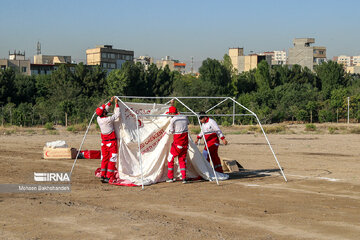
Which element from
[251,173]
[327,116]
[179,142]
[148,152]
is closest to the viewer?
[179,142]

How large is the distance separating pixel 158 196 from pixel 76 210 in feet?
7.22

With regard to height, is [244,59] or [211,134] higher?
[244,59]

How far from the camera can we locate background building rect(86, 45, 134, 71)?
11381cm

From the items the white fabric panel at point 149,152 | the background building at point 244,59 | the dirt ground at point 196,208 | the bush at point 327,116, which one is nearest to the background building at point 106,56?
the background building at point 244,59

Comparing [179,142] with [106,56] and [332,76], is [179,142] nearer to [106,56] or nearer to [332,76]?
[332,76]

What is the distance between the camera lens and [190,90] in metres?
60.7

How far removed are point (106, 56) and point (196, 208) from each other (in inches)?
4290

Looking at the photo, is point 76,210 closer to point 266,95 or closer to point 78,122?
point 78,122

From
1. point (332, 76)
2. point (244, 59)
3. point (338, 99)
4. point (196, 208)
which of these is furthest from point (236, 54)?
point (196, 208)

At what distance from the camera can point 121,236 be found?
7422 millimetres

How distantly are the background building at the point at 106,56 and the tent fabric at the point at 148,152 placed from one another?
328ft

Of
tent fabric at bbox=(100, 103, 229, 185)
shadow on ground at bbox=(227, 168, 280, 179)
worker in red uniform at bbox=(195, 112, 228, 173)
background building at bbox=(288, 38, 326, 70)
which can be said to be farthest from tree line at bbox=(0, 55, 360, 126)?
background building at bbox=(288, 38, 326, 70)

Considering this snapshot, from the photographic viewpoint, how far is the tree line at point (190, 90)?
44906mm

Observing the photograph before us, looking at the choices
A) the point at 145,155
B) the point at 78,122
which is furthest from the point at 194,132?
the point at 145,155
